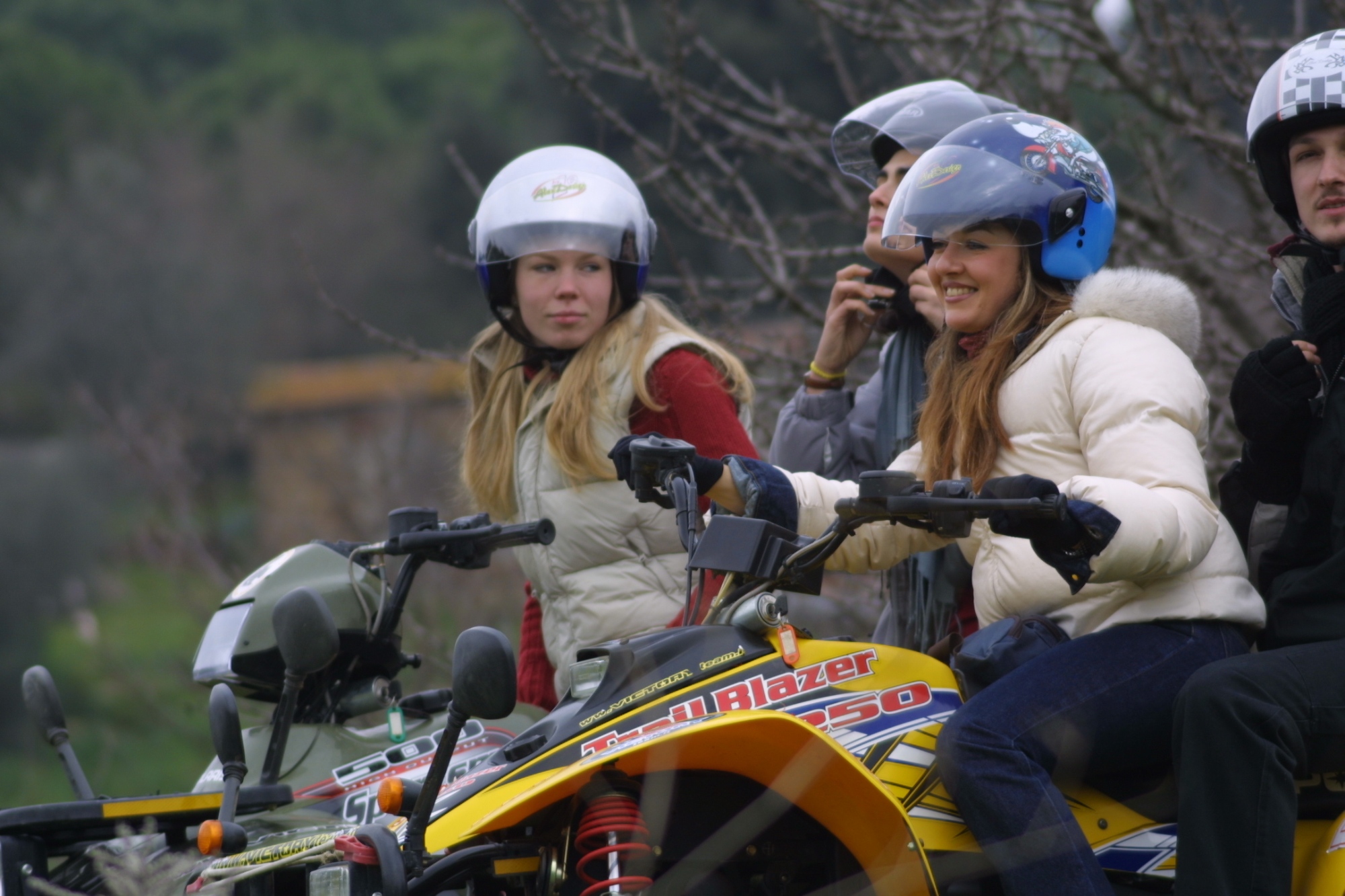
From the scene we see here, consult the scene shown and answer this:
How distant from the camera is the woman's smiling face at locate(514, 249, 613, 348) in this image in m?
5.00

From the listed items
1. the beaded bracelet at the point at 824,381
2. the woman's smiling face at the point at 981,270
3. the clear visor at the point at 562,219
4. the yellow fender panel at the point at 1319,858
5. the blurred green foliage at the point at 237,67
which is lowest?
the yellow fender panel at the point at 1319,858

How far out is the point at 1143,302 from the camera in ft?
12.6

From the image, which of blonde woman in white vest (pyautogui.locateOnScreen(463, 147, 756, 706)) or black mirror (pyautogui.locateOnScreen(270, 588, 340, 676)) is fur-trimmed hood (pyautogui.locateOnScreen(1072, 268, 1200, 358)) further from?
black mirror (pyautogui.locateOnScreen(270, 588, 340, 676))

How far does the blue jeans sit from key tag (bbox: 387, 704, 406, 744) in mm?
1856

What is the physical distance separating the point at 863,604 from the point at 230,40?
202 feet

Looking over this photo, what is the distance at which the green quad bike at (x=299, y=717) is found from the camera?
13.3ft

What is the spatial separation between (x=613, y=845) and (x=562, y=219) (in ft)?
7.77

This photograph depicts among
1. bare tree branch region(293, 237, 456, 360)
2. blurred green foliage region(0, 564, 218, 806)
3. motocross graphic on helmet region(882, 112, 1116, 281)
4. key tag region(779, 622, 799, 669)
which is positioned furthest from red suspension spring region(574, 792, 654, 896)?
blurred green foliage region(0, 564, 218, 806)

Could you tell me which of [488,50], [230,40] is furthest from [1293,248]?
[230,40]

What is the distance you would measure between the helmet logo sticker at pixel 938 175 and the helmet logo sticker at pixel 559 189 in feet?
4.40

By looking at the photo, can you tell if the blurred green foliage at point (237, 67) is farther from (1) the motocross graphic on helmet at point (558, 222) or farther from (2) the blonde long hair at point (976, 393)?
(2) the blonde long hair at point (976, 393)

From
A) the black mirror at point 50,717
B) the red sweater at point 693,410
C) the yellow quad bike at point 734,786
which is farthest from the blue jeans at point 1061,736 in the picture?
the black mirror at point 50,717

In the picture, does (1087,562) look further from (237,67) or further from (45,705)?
(237,67)

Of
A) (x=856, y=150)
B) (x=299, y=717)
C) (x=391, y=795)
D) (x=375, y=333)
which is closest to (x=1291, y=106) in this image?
(x=856, y=150)
